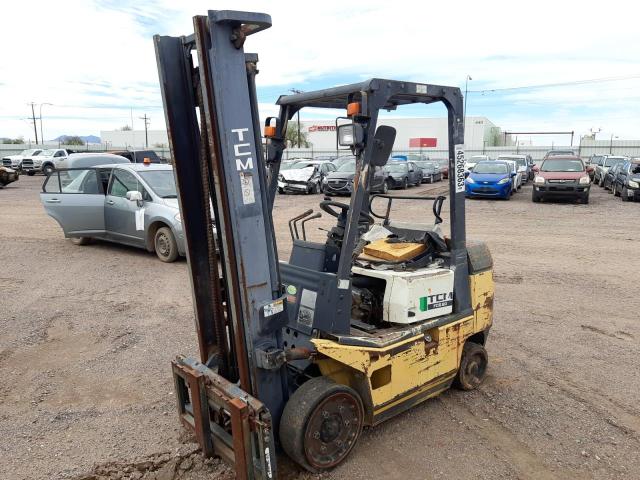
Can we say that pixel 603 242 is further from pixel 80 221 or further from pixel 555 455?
pixel 80 221

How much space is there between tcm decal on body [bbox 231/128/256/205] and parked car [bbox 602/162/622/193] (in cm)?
2253

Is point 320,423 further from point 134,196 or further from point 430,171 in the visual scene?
point 430,171

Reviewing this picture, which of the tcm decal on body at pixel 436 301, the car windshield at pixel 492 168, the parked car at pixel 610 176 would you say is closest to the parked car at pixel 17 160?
the car windshield at pixel 492 168

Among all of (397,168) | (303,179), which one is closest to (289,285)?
(303,179)

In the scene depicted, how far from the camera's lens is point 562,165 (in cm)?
1897

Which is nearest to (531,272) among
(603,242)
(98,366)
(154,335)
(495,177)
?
(603,242)

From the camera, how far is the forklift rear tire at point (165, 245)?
8.86 metres

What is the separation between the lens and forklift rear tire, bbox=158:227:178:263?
8.86m

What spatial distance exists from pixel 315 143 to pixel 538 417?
213 feet

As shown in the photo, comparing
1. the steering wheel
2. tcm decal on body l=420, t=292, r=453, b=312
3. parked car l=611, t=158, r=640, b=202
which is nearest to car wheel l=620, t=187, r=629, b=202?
parked car l=611, t=158, r=640, b=202

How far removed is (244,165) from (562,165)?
18.9 metres

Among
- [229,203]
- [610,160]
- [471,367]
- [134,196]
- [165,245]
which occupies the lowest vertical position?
[471,367]

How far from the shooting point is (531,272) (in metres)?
8.57

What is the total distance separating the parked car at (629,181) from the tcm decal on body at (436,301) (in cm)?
1812
